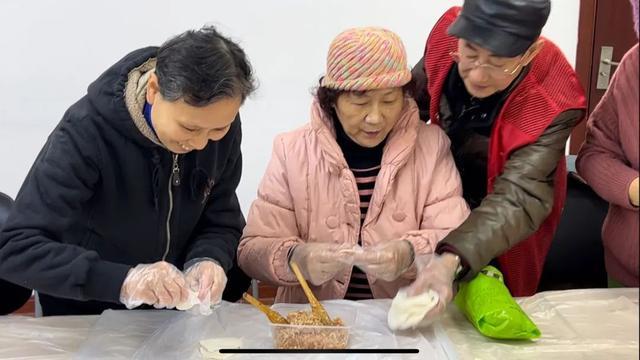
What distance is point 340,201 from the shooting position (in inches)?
60.8

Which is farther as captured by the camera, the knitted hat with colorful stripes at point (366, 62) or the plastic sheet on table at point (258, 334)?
the knitted hat with colorful stripes at point (366, 62)

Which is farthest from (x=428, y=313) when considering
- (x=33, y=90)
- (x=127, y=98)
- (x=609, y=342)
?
(x=33, y=90)

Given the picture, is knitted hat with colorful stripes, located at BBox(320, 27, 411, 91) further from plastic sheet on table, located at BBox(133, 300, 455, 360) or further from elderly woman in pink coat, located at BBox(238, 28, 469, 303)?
plastic sheet on table, located at BBox(133, 300, 455, 360)

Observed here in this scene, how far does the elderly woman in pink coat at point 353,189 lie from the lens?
1.47 metres

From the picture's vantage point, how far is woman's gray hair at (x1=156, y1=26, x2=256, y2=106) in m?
1.18

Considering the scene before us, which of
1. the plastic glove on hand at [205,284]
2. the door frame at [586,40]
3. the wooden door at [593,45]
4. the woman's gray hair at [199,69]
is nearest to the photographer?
the woman's gray hair at [199,69]

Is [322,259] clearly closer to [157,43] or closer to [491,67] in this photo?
[491,67]

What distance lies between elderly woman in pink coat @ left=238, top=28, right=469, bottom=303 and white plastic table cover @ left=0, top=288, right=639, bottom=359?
117 millimetres

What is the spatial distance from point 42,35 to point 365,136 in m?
1.50

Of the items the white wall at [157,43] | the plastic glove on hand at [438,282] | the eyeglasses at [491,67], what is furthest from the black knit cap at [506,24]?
the white wall at [157,43]

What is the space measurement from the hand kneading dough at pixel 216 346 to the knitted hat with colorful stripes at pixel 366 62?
0.56 m

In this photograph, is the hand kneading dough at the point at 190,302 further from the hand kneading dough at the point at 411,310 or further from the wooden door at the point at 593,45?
the wooden door at the point at 593,45

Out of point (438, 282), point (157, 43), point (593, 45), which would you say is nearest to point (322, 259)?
point (438, 282)

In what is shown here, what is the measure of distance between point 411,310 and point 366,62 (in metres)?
0.51
